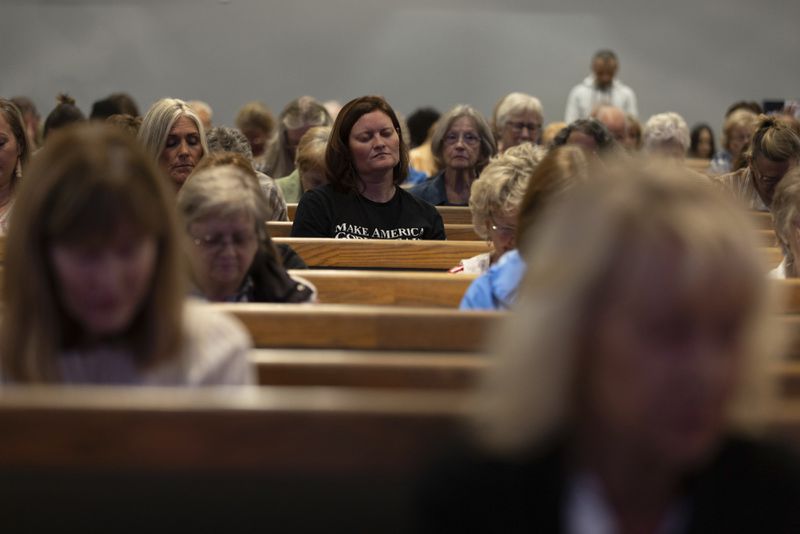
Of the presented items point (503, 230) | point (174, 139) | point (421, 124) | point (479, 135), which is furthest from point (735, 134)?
point (503, 230)

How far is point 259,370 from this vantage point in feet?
5.57

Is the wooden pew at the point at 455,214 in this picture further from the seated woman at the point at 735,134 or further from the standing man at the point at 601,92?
the standing man at the point at 601,92

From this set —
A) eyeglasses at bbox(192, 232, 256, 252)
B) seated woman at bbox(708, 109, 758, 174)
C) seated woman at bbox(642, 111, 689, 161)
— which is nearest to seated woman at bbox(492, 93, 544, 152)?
seated woman at bbox(642, 111, 689, 161)

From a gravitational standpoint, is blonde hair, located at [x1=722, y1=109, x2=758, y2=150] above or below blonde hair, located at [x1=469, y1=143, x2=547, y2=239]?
below

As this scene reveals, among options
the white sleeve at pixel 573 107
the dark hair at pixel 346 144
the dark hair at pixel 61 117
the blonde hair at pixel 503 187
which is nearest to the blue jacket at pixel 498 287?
the blonde hair at pixel 503 187

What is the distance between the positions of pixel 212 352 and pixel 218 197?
0.85m

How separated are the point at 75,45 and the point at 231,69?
55.6 inches

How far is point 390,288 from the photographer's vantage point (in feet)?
8.67

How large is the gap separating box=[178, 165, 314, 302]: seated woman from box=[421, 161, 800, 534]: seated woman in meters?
1.36

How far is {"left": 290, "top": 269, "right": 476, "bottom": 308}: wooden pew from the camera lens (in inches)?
104

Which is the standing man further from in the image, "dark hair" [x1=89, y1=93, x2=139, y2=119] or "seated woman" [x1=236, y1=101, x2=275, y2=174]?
"dark hair" [x1=89, y1=93, x2=139, y2=119]

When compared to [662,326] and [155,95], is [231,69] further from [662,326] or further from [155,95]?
[662,326]

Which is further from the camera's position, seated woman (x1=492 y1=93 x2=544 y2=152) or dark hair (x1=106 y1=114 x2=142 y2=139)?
seated woman (x1=492 y1=93 x2=544 y2=152)

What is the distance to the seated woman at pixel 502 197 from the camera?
9.51 feet
